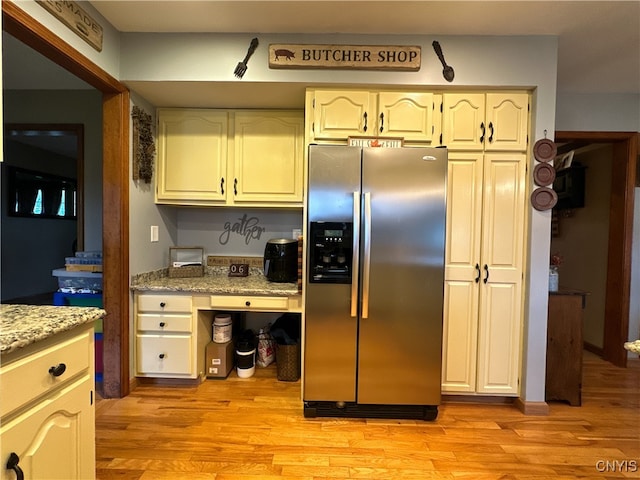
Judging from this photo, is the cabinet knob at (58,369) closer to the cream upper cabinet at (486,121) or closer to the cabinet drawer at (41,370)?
the cabinet drawer at (41,370)

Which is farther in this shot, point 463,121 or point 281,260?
point 281,260

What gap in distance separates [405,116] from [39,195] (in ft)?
17.4

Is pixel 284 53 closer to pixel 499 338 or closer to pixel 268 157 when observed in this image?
pixel 268 157

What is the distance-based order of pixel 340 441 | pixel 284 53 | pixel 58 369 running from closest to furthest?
1. pixel 58 369
2. pixel 340 441
3. pixel 284 53

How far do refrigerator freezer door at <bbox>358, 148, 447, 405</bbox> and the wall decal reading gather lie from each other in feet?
4.30

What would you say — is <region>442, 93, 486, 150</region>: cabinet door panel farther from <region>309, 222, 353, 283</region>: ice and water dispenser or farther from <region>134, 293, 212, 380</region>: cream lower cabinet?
<region>134, 293, 212, 380</region>: cream lower cabinet

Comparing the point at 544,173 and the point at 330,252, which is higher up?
the point at 544,173

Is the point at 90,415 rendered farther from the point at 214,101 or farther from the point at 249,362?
the point at 214,101

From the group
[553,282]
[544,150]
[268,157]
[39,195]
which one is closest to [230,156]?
[268,157]

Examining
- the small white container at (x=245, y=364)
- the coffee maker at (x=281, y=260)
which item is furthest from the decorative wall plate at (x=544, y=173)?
the small white container at (x=245, y=364)

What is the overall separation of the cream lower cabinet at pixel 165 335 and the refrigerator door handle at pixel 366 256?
4.15 feet

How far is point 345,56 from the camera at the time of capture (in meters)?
1.99

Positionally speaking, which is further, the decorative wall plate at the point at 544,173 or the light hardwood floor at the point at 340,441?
the decorative wall plate at the point at 544,173

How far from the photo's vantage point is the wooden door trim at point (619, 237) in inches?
111
